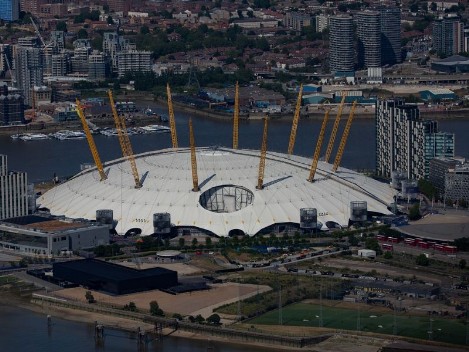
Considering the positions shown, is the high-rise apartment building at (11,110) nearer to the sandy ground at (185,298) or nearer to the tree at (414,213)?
the tree at (414,213)

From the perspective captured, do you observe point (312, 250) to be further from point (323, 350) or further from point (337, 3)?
A: point (337, 3)

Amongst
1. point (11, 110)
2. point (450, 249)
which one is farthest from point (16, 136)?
point (450, 249)

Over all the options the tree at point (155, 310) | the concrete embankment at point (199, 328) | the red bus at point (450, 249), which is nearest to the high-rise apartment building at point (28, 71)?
the red bus at point (450, 249)

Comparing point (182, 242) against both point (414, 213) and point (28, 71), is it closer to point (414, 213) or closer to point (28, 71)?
point (414, 213)

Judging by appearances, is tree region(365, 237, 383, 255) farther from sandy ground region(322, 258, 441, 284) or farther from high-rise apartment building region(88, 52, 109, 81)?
high-rise apartment building region(88, 52, 109, 81)

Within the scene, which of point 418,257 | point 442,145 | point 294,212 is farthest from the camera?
point 442,145

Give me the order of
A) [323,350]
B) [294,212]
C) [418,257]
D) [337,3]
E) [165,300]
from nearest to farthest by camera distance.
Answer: [323,350]
[165,300]
[418,257]
[294,212]
[337,3]

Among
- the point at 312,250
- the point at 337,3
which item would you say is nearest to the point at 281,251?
the point at 312,250

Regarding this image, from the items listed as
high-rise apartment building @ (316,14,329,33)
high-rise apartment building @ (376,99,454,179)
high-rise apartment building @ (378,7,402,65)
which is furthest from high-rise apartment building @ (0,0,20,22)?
high-rise apartment building @ (376,99,454,179)
